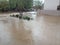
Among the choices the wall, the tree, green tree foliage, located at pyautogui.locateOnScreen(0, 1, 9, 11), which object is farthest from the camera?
the tree

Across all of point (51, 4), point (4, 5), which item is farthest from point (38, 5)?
point (4, 5)

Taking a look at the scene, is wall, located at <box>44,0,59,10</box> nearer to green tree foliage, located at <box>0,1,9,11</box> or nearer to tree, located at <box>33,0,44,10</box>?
tree, located at <box>33,0,44,10</box>

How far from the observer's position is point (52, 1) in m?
10.7

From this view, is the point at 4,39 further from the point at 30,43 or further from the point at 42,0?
the point at 42,0

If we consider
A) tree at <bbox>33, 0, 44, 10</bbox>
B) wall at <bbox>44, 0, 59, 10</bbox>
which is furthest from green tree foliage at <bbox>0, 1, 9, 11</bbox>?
wall at <bbox>44, 0, 59, 10</bbox>

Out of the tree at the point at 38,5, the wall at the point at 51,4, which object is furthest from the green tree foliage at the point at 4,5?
the wall at the point at 51,4

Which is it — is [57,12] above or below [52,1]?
below

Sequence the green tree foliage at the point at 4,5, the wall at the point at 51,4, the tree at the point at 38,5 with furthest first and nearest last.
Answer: the tree at the point at 38,5, the green tree foliage at the point at 4,5, the wall at the point at 51,4

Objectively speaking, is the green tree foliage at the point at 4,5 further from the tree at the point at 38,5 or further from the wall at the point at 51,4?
the wall at the point at 51,4

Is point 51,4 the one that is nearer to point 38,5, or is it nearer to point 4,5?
point 38,5

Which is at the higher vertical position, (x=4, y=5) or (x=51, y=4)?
(x=51, y=4)

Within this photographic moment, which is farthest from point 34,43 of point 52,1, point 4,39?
point 52,1

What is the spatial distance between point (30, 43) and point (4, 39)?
78 centimetres

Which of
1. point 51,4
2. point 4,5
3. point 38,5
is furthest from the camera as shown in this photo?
point 38,5
